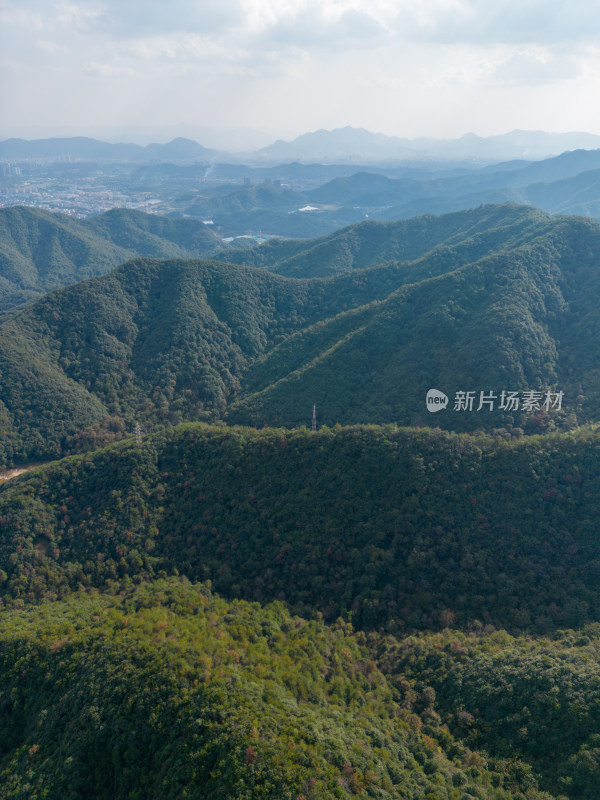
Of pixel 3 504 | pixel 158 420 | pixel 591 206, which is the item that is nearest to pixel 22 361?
pixel 158 420

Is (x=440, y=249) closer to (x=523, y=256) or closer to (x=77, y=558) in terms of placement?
(x=523, y=256)

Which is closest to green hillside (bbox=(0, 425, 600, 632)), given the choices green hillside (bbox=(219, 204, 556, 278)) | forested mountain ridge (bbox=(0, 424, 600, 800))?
forested mountain ridge (bbox=(0, 424, 600, 800))

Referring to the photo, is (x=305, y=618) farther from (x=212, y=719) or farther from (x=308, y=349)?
(x=308, y=349)

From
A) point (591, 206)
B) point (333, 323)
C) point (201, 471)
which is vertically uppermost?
point (591, 206)
